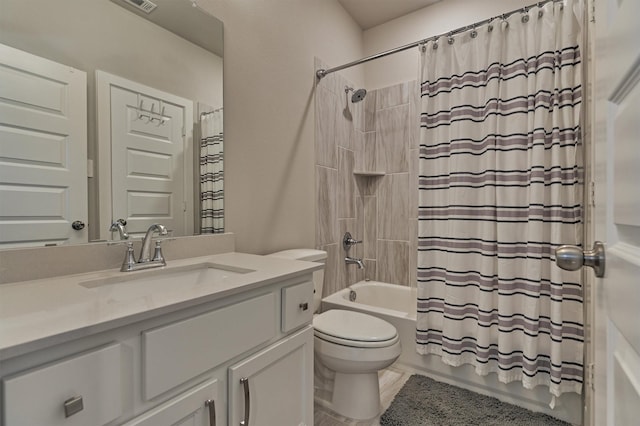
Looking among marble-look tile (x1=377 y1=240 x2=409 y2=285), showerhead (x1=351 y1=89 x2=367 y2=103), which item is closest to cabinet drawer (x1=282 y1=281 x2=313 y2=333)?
marble-look tile (x1=377 y1=240 x2=409 y2=285)

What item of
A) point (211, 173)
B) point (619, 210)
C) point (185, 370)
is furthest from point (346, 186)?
point (619, 210)

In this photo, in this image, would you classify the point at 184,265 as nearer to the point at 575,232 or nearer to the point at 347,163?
the point at 347,163

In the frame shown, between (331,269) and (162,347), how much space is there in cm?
167

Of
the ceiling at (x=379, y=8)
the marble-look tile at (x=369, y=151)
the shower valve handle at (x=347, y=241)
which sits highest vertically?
the ceiling at (x=379, y=8)

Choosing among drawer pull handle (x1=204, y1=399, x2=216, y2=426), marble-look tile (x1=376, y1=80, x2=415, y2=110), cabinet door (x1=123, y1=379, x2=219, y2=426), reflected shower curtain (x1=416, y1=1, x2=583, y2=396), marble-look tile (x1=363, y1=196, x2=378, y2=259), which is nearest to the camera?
cabinet door (x1=123, y1=379, x2=219, y2=426)

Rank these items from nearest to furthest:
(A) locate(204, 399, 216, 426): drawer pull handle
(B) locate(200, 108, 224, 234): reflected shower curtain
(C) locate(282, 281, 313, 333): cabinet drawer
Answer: (A) locate(204, 399, 216, 426): drawer pull handle, (C) locate(282, 281, 313, 333): cabinet drawer, (B) locate(200, 108, 224, 234): reflected shower curtain

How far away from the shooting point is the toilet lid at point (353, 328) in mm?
1475

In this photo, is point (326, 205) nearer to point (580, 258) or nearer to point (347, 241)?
point (347, 241)

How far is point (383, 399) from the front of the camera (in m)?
1.75

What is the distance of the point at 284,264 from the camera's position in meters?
1.20

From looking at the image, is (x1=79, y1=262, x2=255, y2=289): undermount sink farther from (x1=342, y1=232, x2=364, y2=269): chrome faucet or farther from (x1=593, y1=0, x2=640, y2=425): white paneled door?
(x1=342, y1=232, x2=364, y2=269): chrome faucet

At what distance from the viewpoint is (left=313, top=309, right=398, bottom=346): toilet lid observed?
4.84 ft

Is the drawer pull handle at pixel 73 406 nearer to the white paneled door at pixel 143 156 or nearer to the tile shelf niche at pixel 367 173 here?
the white paneled door at pixel 143 156

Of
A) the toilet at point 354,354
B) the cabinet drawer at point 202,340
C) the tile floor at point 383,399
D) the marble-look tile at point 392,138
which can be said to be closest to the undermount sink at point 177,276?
the cabinet drawer at point 202,340
